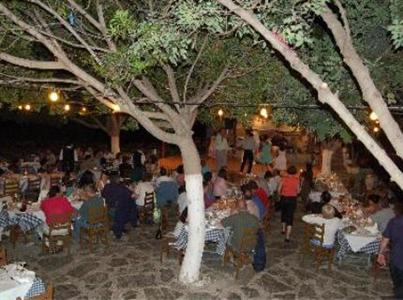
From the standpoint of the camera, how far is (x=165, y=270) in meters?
11.0

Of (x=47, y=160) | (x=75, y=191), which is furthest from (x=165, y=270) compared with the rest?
(x=47, y=160)

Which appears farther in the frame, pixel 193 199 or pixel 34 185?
pixel 34 185

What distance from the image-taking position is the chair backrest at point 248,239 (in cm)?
1039

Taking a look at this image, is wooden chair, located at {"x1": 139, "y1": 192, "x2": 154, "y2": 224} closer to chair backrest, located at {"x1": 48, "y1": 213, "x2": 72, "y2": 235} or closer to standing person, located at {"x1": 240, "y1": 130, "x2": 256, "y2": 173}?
chair backrest, located at {"x1": 48, "y1": 213, "x2": 72, "y2": 235}

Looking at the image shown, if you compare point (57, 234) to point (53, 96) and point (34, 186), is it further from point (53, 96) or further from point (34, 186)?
point (34, 186)

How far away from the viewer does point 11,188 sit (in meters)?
14.6

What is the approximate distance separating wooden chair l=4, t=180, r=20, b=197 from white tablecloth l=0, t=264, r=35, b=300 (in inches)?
249

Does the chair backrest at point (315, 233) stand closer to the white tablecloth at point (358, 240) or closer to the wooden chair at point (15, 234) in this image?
the white tablecloth at point (358, 240)

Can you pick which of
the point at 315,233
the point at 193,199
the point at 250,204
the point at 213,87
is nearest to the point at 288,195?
the point at 315,233

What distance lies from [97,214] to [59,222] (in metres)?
0.91

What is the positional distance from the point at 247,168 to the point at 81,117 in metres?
7.81

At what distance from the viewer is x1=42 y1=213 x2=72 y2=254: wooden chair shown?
37.2 feet

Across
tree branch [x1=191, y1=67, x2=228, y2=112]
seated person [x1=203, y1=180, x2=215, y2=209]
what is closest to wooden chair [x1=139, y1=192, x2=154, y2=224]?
seated person [x1=203, y1=180, x2=215, y2=209]

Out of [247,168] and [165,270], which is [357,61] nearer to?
[165,270]
